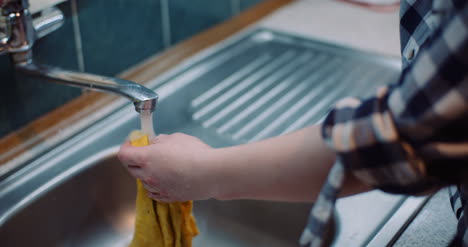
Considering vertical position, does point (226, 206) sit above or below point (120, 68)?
below

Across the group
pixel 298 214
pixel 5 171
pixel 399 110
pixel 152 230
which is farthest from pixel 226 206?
pixel 399 110

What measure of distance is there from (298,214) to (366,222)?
0.47 feet

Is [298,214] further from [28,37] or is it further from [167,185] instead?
[28,37]

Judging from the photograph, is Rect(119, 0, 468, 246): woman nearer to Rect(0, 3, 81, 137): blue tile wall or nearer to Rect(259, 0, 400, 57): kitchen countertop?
Rect(0, 3, 81, 137): blue tile wall

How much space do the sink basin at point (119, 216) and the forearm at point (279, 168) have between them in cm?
28

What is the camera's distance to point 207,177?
58 centimetres

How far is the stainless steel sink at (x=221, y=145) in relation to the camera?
0.75 meters

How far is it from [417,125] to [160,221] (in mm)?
374

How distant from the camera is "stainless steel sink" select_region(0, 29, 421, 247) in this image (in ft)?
2.47

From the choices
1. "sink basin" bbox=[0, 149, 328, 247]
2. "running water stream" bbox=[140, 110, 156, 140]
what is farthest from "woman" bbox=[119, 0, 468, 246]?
"sink basin" bbox=[0, 149, 328, 247]

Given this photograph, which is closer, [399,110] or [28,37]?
[399,110]

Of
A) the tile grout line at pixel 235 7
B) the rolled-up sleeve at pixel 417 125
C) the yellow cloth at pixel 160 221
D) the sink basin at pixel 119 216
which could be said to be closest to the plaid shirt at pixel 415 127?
the rolled-up sleeve at pixel 417 125

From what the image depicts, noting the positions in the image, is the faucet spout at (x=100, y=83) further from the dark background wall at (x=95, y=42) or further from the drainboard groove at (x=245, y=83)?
the drainboard groove at (x=245, y=83)

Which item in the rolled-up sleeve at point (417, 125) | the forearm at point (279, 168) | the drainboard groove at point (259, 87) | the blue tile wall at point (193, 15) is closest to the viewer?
the rolled-up sleeve at point (417, 125)
